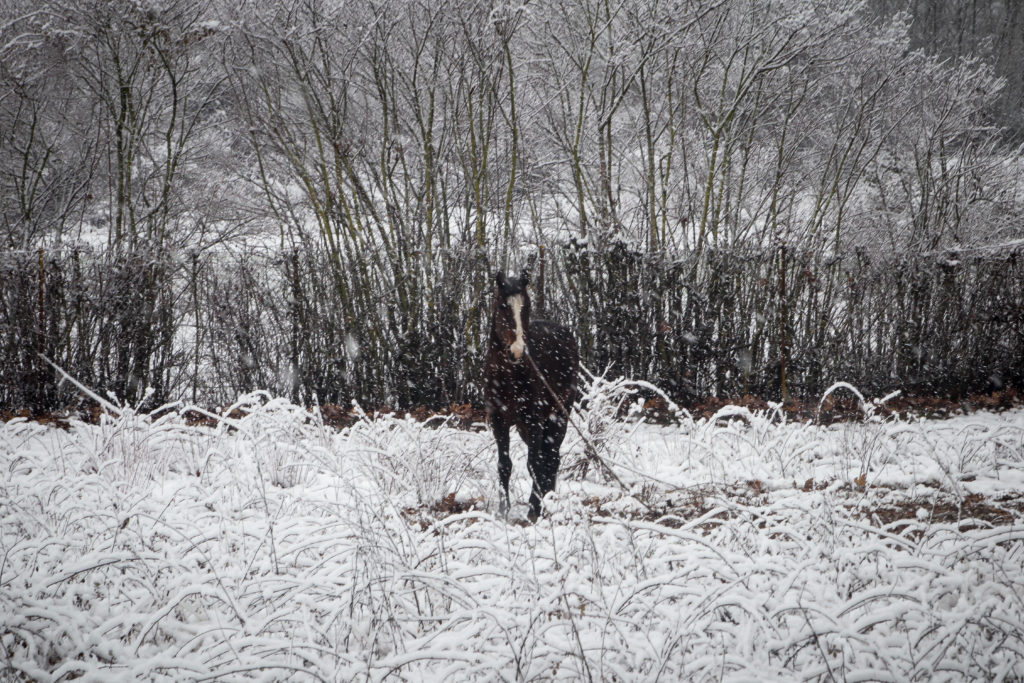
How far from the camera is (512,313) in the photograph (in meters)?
3.62

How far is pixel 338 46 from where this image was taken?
7.74 m

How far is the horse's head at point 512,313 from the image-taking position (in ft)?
11.8

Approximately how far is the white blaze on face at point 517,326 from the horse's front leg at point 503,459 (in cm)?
47

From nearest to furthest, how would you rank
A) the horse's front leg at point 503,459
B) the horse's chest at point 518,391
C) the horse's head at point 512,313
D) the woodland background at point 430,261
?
the horse's head at point 512,313 → the horse's chest at point 518,391 → the horse's front leg at point 503,459 → the woodland background at point 430,261

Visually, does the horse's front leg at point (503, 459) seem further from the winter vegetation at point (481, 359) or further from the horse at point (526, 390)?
the winter vegetation at point (481, 359)

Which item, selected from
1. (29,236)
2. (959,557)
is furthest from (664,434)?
(29,236)

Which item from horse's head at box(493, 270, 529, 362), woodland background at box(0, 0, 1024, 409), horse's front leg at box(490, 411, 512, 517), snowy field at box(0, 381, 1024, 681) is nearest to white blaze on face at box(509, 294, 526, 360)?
horse's head at box(493, 270, 529, 362)

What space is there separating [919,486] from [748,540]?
1.93m

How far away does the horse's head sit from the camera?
11.8 feet

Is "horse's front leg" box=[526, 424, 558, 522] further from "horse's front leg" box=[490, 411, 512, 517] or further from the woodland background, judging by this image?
the woodland background

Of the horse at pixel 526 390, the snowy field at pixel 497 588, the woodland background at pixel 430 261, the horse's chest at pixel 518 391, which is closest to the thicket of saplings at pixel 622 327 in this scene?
the woodland background at pixel 430 261

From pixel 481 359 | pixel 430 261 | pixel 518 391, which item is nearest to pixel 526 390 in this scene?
pixel 518 391

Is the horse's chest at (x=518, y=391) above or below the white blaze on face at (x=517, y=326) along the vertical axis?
below

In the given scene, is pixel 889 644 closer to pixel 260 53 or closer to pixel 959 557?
pixel 959 557
